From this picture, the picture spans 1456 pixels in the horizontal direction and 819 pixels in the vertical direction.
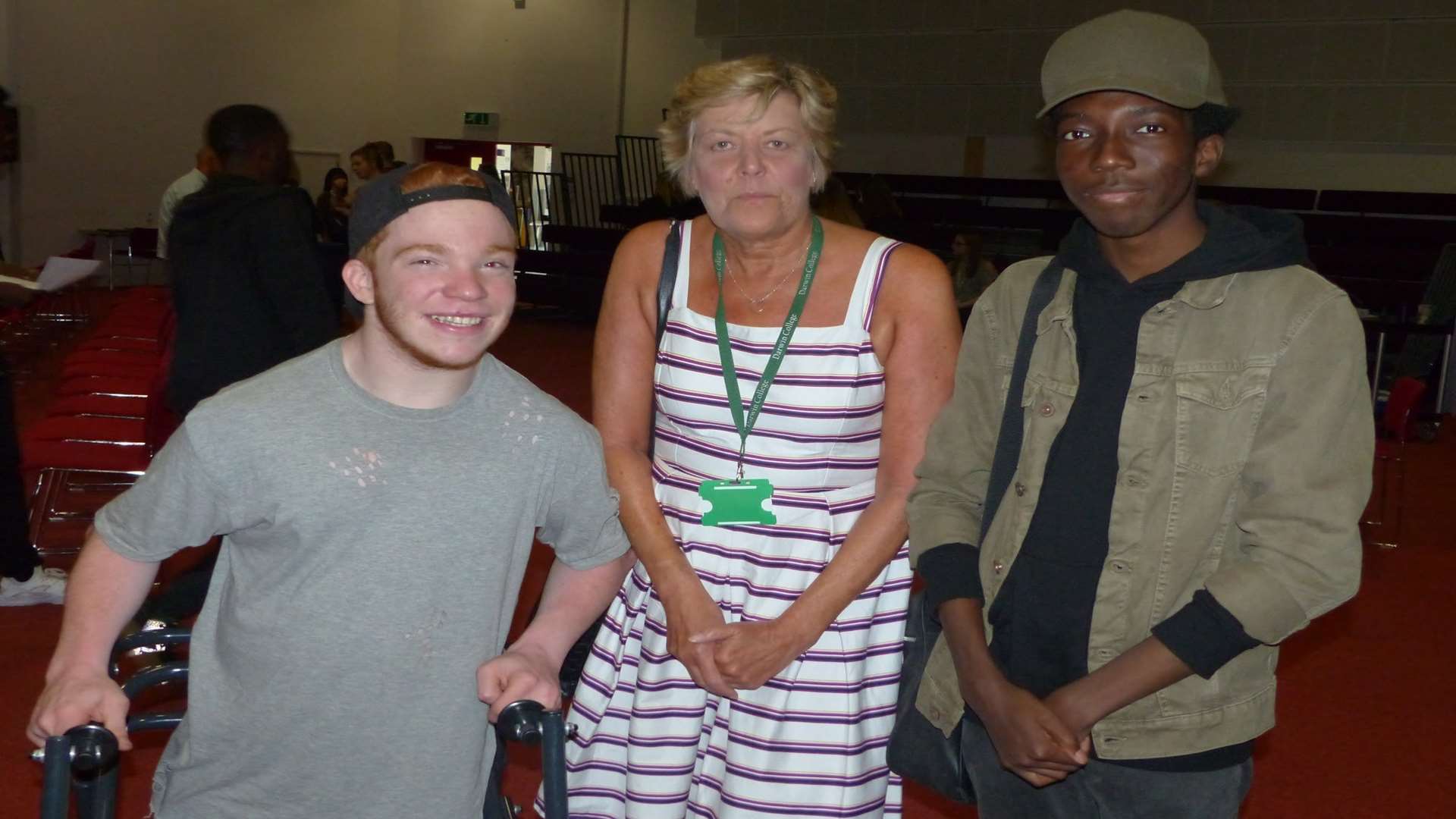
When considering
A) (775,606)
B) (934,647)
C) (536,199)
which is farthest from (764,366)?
(536,199)

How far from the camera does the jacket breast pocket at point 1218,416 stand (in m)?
1.51

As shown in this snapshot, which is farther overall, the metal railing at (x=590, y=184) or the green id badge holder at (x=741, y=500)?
the metal railing at (x=590, y=184)

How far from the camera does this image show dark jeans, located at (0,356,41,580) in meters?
3.84

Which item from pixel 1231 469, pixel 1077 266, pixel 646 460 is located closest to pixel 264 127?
pixel 646 460

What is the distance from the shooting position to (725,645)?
1977 millimetres

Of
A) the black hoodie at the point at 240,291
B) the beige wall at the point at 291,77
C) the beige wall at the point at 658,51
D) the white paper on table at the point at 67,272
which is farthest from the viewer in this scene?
the beige wall at the point at 658,51

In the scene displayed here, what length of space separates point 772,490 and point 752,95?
2.06 ft

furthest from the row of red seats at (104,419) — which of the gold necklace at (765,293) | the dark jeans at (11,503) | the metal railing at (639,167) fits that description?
the metal railing at (639,167)

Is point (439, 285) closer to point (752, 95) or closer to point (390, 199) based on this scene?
point (390, 199)

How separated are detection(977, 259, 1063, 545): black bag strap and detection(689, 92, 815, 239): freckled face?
0.48 metres

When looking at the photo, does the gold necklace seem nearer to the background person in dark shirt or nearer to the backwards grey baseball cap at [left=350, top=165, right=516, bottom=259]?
the backwards grey baseball cap at [left=350, top=165, right=516, bottom=259]

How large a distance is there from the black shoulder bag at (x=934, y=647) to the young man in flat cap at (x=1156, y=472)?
0.4 inches

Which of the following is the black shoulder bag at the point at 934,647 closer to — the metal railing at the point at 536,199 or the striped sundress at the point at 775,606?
the striped sundress at the point at 775,606

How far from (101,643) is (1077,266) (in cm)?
128
